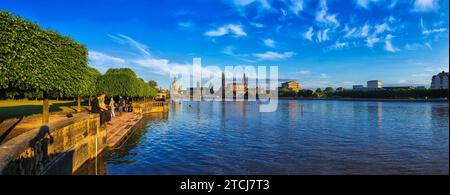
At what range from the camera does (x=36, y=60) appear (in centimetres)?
1230

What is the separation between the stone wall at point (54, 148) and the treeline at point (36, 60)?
7.93 ft

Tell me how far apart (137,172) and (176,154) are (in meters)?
4.02

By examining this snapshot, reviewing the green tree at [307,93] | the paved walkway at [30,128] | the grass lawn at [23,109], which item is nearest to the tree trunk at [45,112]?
the paved walkway at [30,128]

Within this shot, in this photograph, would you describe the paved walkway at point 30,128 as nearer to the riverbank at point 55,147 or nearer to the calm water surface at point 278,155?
the riverbank at point 55,147

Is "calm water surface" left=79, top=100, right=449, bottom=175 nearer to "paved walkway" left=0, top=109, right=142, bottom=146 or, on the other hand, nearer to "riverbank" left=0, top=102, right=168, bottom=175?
"paved walkway" left=0, top=109, right=142, bottom=146

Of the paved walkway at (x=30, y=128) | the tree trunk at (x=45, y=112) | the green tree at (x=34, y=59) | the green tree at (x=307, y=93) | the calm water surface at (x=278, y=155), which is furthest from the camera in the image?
the green tree at (x=307, y=93)

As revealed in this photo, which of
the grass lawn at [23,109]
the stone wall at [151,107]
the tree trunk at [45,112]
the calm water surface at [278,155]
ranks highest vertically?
the tree trunk at [45,112]

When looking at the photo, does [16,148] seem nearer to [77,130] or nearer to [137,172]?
[77,130]

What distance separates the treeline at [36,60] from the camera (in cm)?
1075

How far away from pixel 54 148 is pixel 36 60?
4.84 metres

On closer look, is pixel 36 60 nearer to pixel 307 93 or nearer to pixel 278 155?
pixel 278 155

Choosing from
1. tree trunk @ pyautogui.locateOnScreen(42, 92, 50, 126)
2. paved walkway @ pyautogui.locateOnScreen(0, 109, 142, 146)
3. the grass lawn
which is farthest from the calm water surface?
the grass lawn

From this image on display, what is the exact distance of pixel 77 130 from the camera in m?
12.2

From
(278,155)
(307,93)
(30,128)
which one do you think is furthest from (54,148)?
(307,93)
